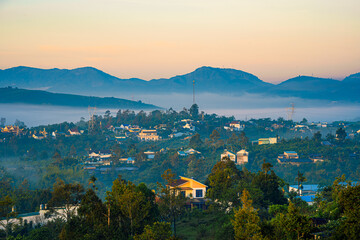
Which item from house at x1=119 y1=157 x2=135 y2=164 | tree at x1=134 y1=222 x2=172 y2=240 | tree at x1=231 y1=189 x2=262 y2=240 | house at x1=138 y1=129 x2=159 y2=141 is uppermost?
tree at x1=231 y1=189 x2=262 y2=240

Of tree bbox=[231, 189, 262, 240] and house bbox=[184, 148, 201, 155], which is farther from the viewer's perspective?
house bbox=[184, 148, 201, 155]

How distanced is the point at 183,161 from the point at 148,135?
85.9 feet

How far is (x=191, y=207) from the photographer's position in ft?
101

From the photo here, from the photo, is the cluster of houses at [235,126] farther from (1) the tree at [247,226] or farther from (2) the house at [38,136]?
(1) the tree at [247,226]

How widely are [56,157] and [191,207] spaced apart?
3344cm

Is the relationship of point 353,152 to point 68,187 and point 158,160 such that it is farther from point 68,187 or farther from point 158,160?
point 68,187

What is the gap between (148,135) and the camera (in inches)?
3504

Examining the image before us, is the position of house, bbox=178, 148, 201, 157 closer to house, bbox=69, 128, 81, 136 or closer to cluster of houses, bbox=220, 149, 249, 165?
A: cluster of houses, bbox=220, 149, 249, 165

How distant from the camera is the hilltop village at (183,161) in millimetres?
29766

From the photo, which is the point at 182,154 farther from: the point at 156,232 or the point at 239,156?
the point at 156,232

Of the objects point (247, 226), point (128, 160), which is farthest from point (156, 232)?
point (128, 160)

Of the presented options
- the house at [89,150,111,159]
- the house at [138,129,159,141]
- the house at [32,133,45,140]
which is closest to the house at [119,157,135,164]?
the house at [89,150,111,159]

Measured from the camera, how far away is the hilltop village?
29.8m

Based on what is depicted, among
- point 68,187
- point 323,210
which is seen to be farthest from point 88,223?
point 323,210
